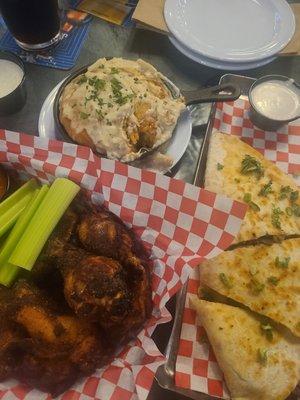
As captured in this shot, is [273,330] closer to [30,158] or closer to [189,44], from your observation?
[30,158]

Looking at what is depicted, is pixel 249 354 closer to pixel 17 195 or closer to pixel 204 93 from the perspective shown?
pixel 17 195

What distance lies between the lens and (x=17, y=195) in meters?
2.13

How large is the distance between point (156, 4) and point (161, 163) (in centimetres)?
155

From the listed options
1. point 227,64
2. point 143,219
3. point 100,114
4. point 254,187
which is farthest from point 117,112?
point 227,64

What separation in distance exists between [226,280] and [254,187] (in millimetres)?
605

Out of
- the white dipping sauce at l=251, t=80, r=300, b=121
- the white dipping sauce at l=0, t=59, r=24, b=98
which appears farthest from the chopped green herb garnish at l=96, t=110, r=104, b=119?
the white dipping sauce at l=251, t=80, r=300, b=121

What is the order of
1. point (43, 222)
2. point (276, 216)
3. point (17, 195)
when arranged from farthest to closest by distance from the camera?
point (276, 216) → point (17, 195) → point (43, 222)

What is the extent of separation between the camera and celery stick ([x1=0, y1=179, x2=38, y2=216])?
207 cm

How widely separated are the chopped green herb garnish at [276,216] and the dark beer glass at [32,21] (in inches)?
82.7

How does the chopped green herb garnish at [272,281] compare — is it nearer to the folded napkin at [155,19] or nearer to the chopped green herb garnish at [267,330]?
the chopped green herb garnish at [267,330]

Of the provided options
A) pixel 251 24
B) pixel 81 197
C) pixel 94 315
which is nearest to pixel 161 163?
pixel 81 197

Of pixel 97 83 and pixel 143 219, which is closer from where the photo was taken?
pixel 143 219

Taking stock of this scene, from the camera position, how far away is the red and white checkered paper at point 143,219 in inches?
69.9

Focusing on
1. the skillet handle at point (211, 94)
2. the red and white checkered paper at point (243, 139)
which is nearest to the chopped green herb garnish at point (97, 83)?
the skillet handle at point (211, 94)
